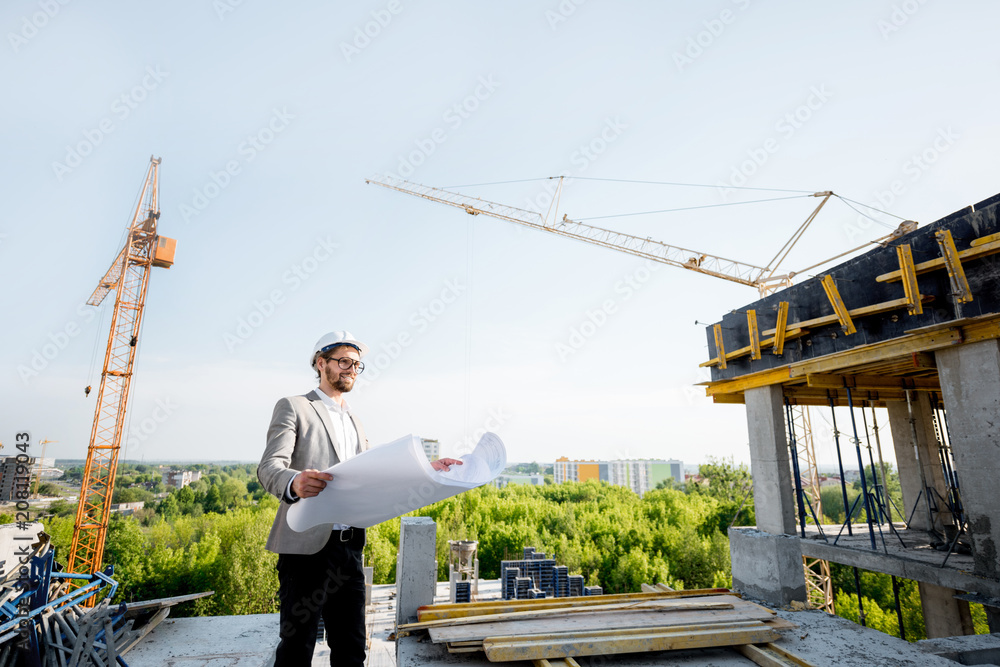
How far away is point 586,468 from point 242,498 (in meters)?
83.5

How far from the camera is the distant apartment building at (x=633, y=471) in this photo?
436 ft

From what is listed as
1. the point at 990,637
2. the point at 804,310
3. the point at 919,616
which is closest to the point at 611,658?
the point at 990,637

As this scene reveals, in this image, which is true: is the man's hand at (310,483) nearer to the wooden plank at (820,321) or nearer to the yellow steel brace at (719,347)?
the wooden plank at (820,321)

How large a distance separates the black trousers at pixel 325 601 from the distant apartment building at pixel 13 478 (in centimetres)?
547

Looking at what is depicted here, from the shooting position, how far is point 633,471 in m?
134

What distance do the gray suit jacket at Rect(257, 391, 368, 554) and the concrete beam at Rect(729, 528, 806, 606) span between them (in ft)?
13.9

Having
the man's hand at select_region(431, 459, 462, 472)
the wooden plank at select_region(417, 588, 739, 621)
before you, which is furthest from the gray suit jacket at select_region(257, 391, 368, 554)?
the wooden plank at select_region(417, 588, 739, 621)

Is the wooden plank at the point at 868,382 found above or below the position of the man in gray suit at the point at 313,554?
above

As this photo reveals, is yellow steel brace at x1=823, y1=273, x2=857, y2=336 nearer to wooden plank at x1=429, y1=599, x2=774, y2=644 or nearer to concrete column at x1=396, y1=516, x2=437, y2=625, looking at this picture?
wooden plank at x1=429, y1=599, x2=774, y2=644

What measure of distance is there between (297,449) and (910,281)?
8169 millimetres

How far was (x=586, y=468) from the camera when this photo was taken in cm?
12462

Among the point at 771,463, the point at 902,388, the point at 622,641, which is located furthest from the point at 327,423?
the point at 902,388

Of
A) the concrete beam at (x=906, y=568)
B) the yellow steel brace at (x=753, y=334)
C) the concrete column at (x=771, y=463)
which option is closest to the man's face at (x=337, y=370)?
the concrete beam at (x=906, y=568)

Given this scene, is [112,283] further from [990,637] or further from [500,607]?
[990,637]
